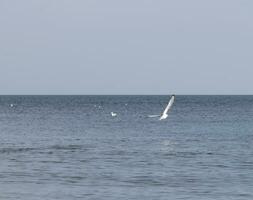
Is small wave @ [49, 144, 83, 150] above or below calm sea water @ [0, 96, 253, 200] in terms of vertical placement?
above

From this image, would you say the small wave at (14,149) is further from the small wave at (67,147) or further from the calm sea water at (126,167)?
the small wave at (67,147)

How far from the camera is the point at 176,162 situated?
40469 millimetres

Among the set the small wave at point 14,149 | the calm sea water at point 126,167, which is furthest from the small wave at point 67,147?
the small wave at point 14,149

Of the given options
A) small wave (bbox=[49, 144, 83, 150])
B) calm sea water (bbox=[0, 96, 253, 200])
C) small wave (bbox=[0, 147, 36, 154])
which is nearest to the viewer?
calm sea water (bbox=[0, 96, 253, 200])

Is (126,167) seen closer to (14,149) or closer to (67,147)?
(14,149)

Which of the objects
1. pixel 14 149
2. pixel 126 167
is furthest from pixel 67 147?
pixel 126 167

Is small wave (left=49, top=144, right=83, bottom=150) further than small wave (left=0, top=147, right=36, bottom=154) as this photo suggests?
Yes

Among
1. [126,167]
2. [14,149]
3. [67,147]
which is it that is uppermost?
[67,147]

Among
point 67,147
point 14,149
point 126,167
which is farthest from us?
point 67,147

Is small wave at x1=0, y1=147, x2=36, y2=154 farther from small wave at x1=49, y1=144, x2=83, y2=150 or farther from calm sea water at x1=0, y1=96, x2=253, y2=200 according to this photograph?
small wave at x1=49, y1=144, x2=83, y2=150

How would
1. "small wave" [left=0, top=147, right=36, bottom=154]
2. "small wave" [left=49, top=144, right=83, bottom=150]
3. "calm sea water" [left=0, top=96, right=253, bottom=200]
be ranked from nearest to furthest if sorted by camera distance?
"calm sea water" [left=0, top=96, right=253, bottom=200]
"small wave" [left=0, top=147, right=36, bottom=154]
"small wave" [left=49, top=144, right=83, bottom=150]

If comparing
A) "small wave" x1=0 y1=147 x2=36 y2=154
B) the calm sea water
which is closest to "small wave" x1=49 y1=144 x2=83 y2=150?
the calm sea water

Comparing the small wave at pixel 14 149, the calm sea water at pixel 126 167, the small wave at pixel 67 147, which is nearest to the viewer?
the calm sea water at pixel 126 167

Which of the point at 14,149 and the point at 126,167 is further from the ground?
the point at 14,149
